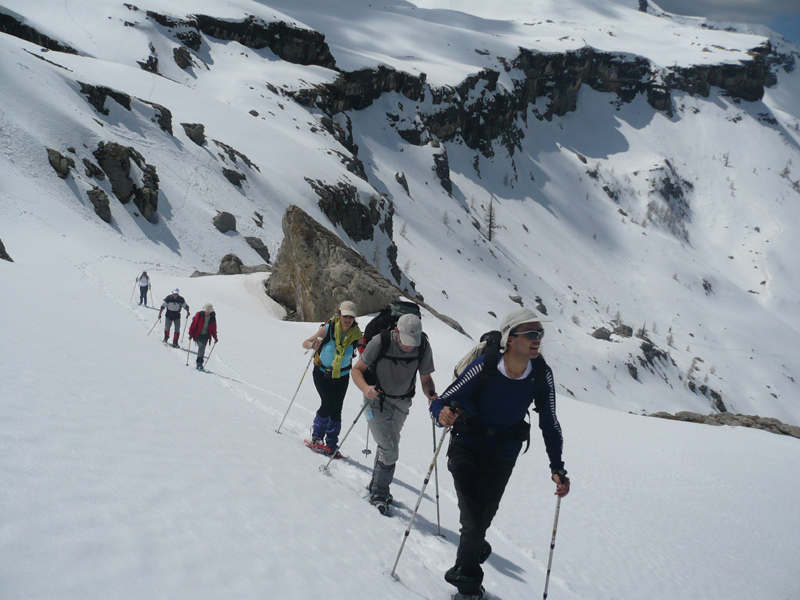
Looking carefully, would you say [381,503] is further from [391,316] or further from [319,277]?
[319,277]

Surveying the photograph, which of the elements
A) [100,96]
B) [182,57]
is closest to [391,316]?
[100,96]

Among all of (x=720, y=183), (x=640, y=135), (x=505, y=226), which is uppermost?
(x=640, y=135)

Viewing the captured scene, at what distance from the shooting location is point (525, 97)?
141 m

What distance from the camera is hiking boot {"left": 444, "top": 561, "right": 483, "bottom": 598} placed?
382 centimetres

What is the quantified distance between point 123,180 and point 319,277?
80.1 ft

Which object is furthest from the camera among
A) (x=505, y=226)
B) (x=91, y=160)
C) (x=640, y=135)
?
(x=640, y=135)

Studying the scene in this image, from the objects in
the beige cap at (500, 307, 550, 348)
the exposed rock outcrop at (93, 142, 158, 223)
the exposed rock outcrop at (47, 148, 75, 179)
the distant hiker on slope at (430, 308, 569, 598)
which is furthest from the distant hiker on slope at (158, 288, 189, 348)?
the exposed rock outcrop at (47, 148, 75, 179)

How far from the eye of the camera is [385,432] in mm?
5406

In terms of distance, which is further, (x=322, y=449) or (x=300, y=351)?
(x=300, y=351)

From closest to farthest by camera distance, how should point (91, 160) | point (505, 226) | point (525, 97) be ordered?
point (91, 160) → point (505, 226) → point (525, 97)

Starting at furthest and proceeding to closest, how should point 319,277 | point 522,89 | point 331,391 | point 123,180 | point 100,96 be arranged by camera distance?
point 522,89, point 100,96, point 123,180, point 319,277, point 331,391

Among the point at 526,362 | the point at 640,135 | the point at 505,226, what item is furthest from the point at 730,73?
the point at 526,362

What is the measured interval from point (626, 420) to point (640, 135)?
16324 centimetres

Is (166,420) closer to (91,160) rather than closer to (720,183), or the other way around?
(91,160)
